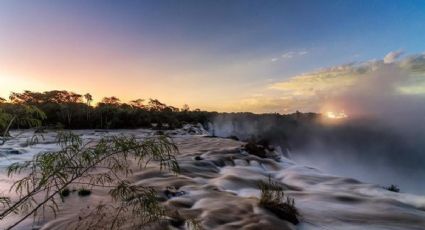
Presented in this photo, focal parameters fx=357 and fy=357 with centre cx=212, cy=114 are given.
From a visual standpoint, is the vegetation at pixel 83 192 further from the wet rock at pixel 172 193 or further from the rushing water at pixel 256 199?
the wet rock at pixel 172 193

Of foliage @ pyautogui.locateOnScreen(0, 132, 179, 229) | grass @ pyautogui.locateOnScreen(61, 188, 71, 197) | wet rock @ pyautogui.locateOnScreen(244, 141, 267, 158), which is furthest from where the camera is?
wet rock @ pyautogui.locateOnScreen(244, 141, 267, 158)

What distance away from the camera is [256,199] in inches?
430

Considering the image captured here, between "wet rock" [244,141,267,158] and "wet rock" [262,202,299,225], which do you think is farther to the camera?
"wet rock" [244,141,267,158]

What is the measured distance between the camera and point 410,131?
363ft

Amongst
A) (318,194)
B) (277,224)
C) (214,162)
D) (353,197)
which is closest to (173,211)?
(277,224)

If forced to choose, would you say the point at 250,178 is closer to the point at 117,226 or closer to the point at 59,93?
the point at 117,226

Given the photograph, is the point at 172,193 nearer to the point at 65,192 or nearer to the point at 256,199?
the point at 256,199

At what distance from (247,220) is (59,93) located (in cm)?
5858

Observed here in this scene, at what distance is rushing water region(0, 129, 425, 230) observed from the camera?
9211mm

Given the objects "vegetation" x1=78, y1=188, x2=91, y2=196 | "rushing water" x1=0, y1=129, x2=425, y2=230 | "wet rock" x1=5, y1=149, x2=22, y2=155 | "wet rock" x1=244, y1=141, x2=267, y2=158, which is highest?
"wet rock" x1=5, y1=149, x2=22, y2=155

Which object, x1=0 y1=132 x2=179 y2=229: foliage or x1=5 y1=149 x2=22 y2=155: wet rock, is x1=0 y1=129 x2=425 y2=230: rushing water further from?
x1=0 y1=132 x2=179 y2=229: foliage

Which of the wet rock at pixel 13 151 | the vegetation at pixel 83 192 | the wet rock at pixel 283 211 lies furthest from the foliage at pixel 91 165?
the wet rock at pixel 13 151

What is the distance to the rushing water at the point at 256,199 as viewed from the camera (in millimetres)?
9211

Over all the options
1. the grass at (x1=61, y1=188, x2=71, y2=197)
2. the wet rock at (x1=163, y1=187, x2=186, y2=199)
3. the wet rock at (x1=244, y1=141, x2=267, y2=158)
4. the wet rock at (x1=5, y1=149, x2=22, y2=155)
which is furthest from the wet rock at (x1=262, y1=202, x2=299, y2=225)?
the wet rock at (x1=5, y1=149, x2=22, y2=155)
